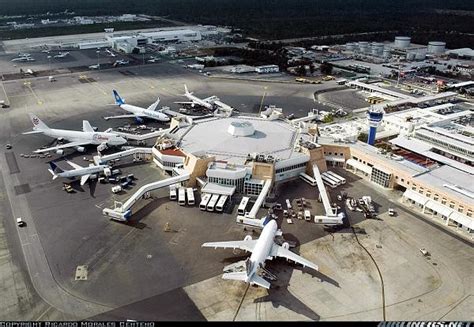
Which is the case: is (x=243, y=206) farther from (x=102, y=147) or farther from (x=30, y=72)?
(x=30, y=72)

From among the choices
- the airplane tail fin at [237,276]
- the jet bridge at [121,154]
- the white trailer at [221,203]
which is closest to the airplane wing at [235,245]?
the airplane tail fin at [237,276]

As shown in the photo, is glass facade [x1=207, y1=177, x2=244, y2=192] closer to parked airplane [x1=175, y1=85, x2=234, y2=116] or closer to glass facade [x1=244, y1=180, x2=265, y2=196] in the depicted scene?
glass facade [x1=244, y1=180, x2=265, y2=196]

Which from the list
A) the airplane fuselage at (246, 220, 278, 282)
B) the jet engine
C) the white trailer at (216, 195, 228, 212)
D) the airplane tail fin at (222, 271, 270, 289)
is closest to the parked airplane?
the jet engine

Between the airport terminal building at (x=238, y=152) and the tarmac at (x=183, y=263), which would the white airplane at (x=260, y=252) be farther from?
the airport terminal building at (x=238, y=152)

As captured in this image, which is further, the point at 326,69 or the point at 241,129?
the point at 326,69

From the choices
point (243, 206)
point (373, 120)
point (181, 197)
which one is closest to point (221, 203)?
point (243, 206)
